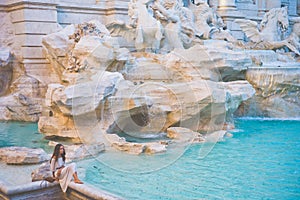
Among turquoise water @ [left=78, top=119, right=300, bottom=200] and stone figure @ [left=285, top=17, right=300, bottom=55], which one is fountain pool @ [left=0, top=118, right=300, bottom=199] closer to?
turquoise water @ [left=78, top=119, right=300, bottom=200]

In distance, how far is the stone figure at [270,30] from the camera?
12.9 meters

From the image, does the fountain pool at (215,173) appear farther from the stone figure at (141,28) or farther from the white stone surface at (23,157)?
the stone figure at (141,28)

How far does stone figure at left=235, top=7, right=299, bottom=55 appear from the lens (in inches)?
508

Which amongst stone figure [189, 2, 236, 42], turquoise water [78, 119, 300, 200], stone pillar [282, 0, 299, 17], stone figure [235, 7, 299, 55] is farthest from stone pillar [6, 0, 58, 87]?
stone pillar [282, 0, 299, 17]

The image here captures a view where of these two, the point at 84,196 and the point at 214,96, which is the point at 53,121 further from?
the point at 84,196

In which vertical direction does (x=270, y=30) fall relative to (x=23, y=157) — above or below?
above

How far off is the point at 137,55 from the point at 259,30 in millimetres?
4963

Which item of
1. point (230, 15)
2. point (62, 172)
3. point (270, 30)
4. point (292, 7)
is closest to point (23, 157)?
point (62, 172)

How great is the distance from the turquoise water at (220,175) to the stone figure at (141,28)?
3668 mm

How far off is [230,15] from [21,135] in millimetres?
8836

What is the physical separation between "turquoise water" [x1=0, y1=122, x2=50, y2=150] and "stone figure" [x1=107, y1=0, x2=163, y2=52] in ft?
9.10

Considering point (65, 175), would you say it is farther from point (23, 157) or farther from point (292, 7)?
point (292, 7)

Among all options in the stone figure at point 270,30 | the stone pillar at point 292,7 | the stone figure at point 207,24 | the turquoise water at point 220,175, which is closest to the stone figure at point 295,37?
the stone figure at point 270,30

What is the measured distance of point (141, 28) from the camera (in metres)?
10.0
